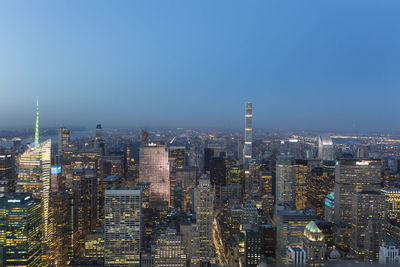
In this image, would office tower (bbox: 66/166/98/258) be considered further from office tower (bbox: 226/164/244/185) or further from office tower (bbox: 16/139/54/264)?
office tower (bbox: 226/164/244/185)

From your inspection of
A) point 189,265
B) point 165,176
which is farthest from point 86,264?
point 165,176

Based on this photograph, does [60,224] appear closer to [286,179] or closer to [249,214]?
[249,214]

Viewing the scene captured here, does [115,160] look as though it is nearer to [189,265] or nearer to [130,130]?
[130,130]

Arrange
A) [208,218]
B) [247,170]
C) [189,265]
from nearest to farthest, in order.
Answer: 1. [189,265]
2. [208,218]
3. [247,170]

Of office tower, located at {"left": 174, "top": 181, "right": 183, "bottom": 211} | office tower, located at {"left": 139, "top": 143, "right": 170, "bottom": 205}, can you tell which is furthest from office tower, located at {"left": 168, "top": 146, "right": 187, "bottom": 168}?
office tower, located at {"left": 174, "top": 181, "right": 183, "bottom": 211}

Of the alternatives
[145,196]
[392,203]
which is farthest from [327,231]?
[145,196]

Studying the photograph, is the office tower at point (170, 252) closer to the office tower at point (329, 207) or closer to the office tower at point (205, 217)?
the office tower at point (205, 217)
